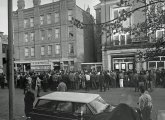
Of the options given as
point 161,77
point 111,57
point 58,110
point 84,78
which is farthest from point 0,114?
point 111,57

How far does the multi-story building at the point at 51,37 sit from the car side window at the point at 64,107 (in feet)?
79.6

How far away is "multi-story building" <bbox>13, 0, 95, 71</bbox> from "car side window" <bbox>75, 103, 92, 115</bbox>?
24.5m

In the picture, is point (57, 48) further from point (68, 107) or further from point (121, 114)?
point (121, 114)

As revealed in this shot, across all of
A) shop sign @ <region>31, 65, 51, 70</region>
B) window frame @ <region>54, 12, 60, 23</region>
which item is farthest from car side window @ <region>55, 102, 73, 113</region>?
window frame @ <region>54, 12, 60, 23</region>

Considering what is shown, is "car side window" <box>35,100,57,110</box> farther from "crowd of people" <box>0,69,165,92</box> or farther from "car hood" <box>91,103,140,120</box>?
"crowd of people" <box>0,69,165,92</box>

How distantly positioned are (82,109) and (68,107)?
53cm

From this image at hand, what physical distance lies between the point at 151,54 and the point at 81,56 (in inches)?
1060

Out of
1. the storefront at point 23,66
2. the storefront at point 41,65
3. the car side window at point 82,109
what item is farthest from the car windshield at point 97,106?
the storefront at point 23,66

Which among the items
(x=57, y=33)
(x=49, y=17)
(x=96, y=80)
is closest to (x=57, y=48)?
(x=57, y=33)

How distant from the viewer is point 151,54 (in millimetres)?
6988

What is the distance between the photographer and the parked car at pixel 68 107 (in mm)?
7289

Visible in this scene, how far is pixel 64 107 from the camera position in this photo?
25.0 ft

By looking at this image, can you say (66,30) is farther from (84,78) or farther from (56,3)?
(84,78)

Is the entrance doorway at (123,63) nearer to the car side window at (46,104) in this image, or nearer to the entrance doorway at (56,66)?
the entrance doorway at (56,66)
